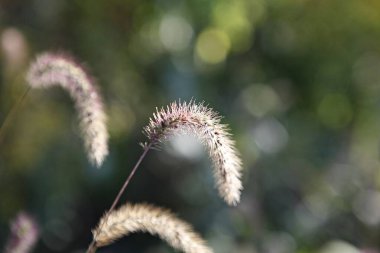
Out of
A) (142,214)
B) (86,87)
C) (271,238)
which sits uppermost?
(271,238)

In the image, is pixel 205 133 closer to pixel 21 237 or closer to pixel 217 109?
pixel 21 237

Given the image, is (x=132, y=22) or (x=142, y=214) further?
(x=132, y=22)

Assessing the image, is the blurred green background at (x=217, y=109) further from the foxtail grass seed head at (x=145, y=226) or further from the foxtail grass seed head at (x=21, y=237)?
the foxtail grass seed head at (x=145, y=226)

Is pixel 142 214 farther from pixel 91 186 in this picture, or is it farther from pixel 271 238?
pixel 91 186

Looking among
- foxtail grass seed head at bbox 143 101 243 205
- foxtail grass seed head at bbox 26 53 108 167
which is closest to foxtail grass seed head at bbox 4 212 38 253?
foxtail grass seed head at bbox 26 53 108 167

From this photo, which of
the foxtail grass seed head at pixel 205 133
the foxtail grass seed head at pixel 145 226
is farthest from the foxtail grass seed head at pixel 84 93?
the foxtail grass seed head at pixel 205 133

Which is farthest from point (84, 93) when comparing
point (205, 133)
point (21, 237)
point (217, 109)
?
point (217, 109)

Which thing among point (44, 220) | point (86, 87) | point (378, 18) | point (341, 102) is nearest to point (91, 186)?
point (44, 220)

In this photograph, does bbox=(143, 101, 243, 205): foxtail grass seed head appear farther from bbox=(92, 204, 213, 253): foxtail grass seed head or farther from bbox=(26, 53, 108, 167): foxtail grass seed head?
bbox=(26, 53, 108, 167): foxtail grass seed head

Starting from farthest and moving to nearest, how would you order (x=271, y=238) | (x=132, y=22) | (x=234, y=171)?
(x=132, y=22) → (x=271, y=238) → (x=234, y=171)
